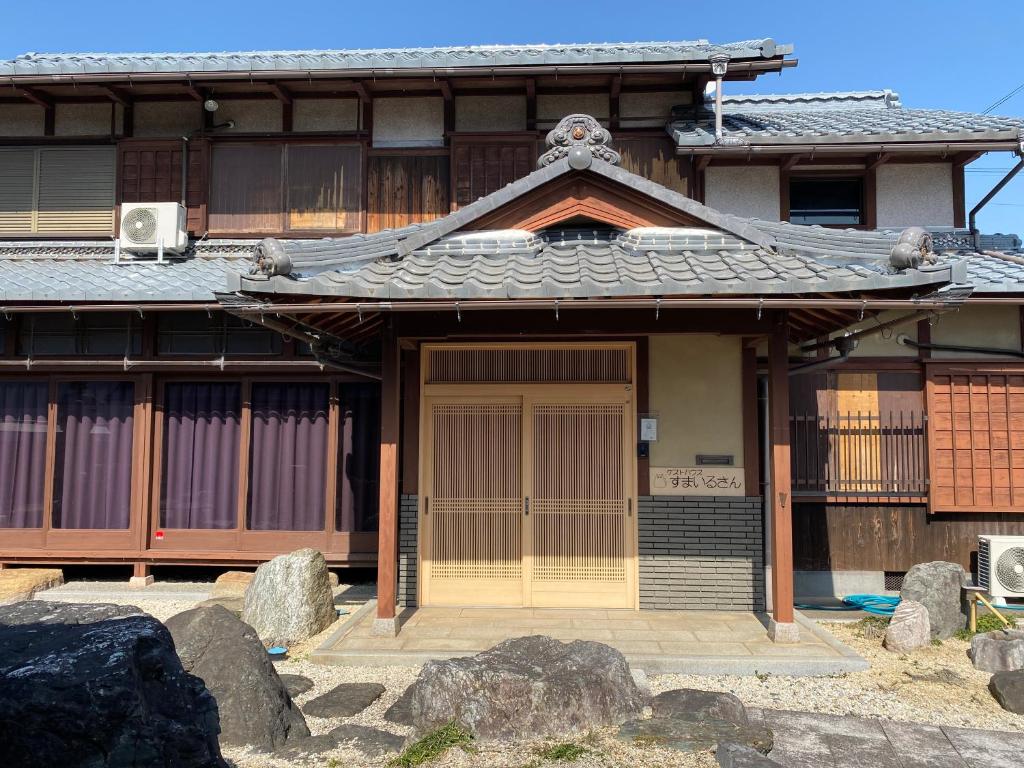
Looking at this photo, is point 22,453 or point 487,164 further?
point 487,164

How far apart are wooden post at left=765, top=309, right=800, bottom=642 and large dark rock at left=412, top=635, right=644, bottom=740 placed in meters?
2.19

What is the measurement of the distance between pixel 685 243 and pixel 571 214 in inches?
45.1

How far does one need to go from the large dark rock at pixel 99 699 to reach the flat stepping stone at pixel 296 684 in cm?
286

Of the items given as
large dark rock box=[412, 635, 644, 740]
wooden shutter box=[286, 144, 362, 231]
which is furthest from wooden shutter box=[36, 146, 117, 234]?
large dark rock box=[412, 635, 644, 740]

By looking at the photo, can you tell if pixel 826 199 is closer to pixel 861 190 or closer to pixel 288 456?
pixel 861 190

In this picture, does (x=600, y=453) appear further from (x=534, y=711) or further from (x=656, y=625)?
(x=534, y=711)

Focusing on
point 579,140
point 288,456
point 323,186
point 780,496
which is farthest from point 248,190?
point 780,496

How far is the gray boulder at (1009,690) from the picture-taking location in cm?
566

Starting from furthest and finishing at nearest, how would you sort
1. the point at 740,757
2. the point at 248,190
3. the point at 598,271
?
1. the point at 248,190
2. the point at 598,271
3. the point at 740,757

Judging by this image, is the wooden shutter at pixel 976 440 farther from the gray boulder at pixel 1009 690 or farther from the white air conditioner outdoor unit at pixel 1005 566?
the gray boulder at pixel 1009 690

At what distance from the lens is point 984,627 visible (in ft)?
24.8

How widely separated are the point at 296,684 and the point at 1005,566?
7.71m

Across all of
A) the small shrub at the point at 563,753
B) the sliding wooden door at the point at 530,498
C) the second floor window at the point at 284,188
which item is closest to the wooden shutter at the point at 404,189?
the second floor window at the point at 284,188

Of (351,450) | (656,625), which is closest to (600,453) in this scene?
Result: (656,625)
